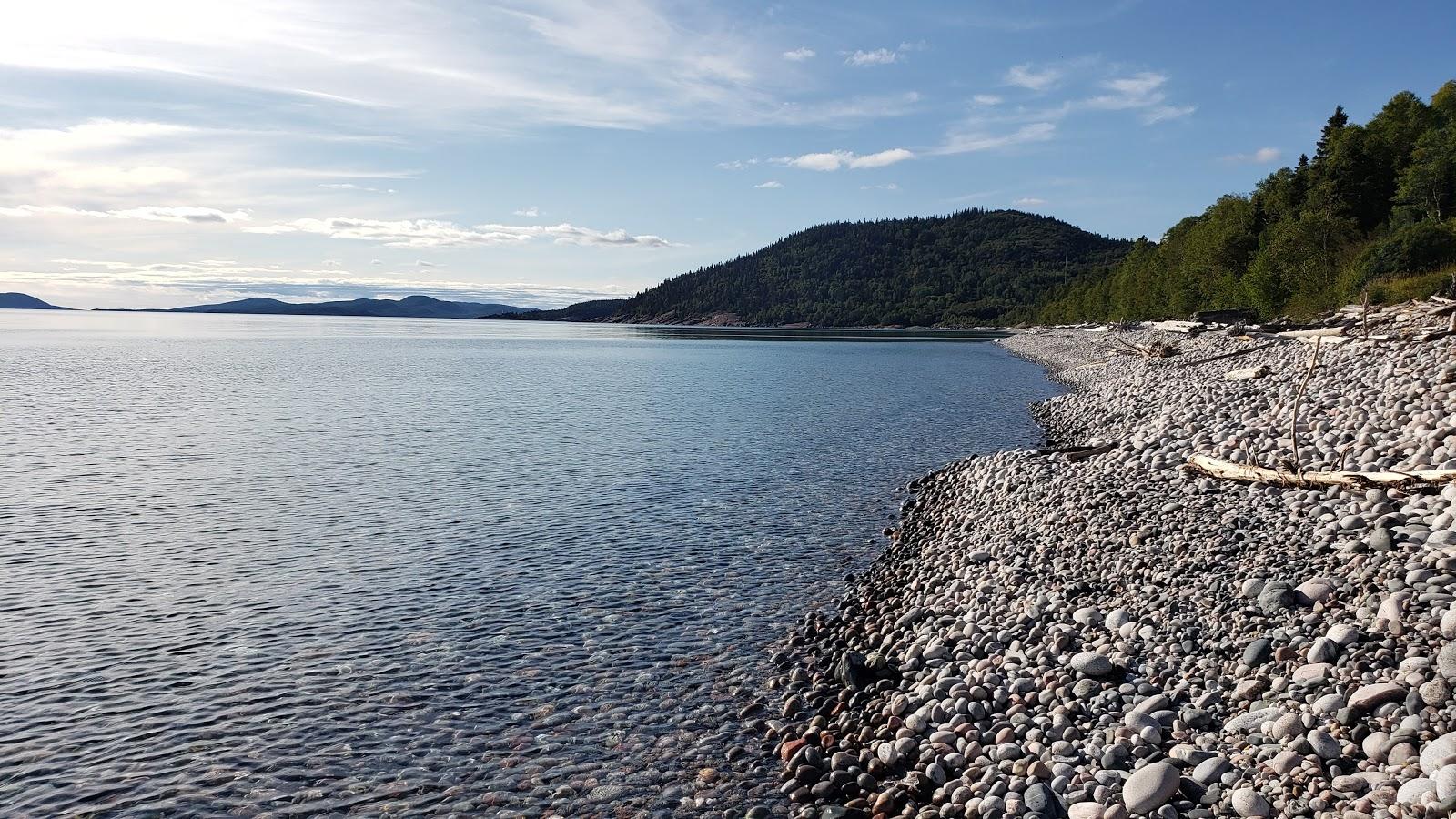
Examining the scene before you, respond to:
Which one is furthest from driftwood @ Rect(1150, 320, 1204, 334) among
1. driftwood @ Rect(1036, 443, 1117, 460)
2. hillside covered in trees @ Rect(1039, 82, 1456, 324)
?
driftwood @ Rect(1036, 443, 1117, 460)

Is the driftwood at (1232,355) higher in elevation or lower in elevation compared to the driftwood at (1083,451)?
higher

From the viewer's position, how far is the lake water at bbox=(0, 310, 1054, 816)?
971 centimetres

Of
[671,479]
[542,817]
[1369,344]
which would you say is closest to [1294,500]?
[542,817]

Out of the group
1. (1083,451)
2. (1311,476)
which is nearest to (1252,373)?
(1083,451)

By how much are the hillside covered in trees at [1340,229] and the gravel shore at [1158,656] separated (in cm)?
4810

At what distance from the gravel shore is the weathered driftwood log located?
25cm

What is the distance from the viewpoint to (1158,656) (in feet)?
32.8

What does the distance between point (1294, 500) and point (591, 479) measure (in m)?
18.6

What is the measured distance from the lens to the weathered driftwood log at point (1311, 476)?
12844 millimetres

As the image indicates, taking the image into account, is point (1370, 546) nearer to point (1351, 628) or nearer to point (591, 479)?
point (1351, 628)

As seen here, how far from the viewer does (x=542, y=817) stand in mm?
8883

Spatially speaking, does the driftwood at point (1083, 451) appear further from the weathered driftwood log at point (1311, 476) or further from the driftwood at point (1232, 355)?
the driftwood at point (1232, 355)

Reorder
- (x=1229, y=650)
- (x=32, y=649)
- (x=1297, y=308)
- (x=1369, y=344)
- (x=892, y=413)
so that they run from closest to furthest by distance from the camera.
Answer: (x=1229, y=650) < (x=32, y=649) < (x=1369, y=344) < (x=892, y=413) < (x=1297, y=308)

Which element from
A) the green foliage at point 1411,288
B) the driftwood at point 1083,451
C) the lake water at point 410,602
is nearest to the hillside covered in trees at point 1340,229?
the green foliage at point 1411,288
